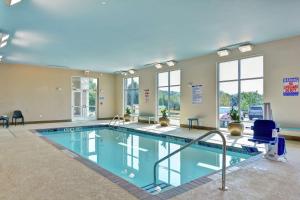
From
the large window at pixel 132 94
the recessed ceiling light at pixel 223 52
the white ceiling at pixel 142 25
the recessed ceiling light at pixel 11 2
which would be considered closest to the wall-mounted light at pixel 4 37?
the white ceiling at pixel 142 25

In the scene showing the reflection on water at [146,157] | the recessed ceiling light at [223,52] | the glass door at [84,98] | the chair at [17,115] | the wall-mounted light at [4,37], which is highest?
the wall-mounted light at [4,37]

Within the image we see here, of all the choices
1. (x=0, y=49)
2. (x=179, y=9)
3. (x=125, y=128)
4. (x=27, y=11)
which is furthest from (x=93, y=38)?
(x=125, y=128)

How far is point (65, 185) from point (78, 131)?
6.74 metres

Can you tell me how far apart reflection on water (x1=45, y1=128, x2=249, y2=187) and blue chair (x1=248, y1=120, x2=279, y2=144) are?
26.0 inches

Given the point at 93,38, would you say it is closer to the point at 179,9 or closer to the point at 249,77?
the point at 179,9

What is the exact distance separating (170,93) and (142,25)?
5380mm

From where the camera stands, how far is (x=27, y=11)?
424cm

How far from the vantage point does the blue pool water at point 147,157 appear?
412 cm

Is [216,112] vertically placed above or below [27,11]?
below

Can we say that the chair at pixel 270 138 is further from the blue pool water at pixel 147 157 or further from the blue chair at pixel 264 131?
the blue pool water at pixel 147 157

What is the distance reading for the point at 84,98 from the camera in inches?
492

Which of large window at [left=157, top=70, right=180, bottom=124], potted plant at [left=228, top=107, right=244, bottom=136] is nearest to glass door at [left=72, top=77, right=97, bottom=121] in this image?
large window at [left=157, top=70, right=180, bottom=124]

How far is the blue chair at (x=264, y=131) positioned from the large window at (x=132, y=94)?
314 inches

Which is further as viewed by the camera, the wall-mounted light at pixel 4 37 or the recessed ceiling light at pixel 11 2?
the wall-mounted light at pixel 4 37
